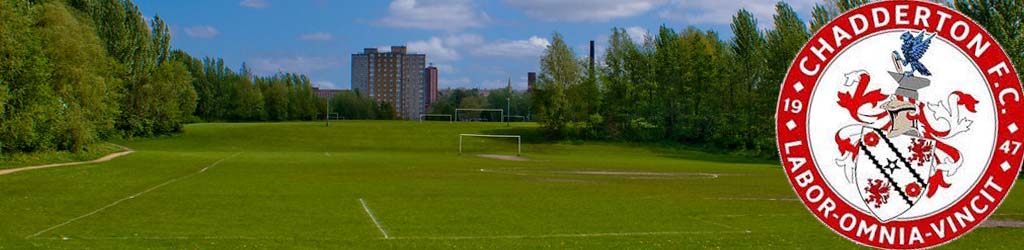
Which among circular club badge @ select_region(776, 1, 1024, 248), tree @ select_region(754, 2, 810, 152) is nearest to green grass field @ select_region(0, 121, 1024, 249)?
circular club badge @ select_region(776, 1, 1024, 248)

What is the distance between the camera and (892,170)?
15.7ft

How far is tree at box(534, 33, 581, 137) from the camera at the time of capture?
8188 centimetres

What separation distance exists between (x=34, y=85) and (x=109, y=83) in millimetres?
17672

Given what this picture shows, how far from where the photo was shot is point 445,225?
18812mm

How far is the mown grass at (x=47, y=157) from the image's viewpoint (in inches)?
1698

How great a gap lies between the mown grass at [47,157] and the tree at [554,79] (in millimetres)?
41434

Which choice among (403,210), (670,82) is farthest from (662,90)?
(403,210)

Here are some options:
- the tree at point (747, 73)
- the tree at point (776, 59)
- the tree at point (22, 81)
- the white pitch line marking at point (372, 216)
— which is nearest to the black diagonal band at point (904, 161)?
the white pitch line marking at point (372, 216)

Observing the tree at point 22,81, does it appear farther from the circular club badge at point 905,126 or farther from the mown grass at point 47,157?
the circular club badge at point 905,126

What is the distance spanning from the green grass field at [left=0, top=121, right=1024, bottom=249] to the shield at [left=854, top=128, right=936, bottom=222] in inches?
430

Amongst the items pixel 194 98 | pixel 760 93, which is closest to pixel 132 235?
pixel 760 93

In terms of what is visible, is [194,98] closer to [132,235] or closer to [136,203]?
[136,203]

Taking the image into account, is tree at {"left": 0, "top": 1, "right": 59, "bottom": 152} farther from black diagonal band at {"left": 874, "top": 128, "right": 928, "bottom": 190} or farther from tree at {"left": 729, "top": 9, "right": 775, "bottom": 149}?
tree at {"left": 729, "top": 9, "right": 775, "bottom": 149}

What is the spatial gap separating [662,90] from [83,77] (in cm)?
5467
